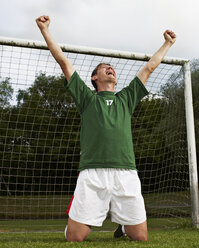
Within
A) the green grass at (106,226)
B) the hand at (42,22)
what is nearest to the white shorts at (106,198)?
the hand at (42,22)

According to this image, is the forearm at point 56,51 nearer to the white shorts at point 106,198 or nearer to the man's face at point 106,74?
the man's face at point 106,74

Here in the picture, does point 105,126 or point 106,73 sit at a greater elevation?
point 106,73

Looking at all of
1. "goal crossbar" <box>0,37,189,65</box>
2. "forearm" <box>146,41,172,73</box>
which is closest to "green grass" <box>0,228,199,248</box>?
"forearm" <box>146,41,172,73</box>

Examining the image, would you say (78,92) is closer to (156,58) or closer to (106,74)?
(106,74)

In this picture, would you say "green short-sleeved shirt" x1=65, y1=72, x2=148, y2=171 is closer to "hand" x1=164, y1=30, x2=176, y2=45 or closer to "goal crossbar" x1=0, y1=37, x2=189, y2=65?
"hand" x1=164, y1=30, x2=176, y2=45

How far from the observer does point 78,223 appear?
8.49ft

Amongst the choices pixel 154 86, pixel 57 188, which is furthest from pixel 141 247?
pixel 57 188

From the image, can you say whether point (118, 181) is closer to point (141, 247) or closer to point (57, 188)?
point (141, 247)

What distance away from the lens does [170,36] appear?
3340 millimetres

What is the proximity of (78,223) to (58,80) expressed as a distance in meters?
6.75

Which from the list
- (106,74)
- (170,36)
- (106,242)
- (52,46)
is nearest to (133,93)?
(106,74)

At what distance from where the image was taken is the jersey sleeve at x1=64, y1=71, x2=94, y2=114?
2.91 m

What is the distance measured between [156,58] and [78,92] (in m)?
0.92

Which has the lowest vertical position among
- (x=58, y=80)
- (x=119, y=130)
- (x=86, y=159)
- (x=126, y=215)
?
(x=126, y=215)
